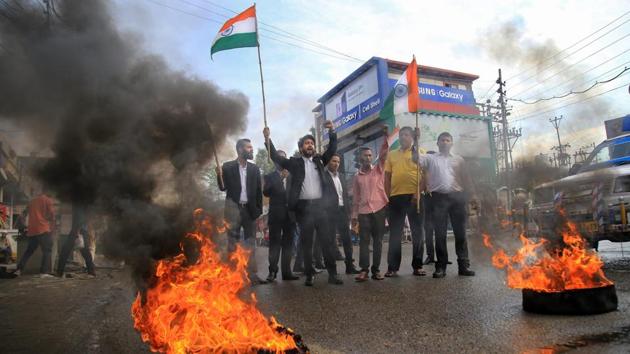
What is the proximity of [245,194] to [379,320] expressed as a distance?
125 inches

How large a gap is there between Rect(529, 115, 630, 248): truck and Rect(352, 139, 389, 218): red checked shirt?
2161 millimetres

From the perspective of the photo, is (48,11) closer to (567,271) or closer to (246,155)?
(246,155)

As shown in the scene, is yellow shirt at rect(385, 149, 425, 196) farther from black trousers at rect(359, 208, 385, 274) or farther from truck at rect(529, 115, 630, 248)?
truck at rect(529, 115, 630, 248)

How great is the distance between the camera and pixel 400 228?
6164 mm

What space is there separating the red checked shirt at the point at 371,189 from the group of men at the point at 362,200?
15 millimetres

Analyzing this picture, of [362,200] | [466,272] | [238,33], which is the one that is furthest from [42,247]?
[466,272]

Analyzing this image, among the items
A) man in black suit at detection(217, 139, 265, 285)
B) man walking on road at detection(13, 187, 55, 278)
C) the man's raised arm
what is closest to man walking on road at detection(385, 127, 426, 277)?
the man's raised arm

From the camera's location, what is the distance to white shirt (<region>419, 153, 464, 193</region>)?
20.0 ft

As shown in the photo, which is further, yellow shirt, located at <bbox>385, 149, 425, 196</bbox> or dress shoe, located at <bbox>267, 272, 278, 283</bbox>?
dress shoe, located at <bbox>267, 272, 278, 283</bbox>

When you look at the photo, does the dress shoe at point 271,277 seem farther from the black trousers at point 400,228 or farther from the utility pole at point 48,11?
the utility pole at point 48,11

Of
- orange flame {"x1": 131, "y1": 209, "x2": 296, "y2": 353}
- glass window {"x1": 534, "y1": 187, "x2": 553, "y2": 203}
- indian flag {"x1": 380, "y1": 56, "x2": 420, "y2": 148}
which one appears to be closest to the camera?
orange flame {"x1": 131, "y1": 209, "x2": 296, "y2": 353}

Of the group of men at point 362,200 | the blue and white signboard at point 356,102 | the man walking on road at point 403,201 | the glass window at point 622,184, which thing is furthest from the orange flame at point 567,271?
Result: the blue and white signboard at point 356,102

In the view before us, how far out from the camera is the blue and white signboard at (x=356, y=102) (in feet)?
62.1

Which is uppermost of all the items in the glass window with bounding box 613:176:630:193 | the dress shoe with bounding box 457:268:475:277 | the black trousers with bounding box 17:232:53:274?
the glass window with bounding box 613:176:630:193
